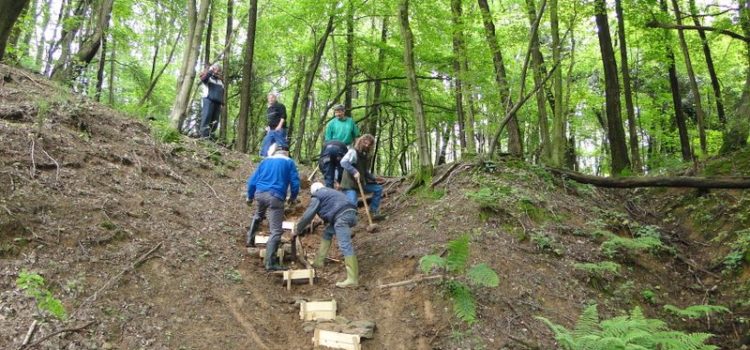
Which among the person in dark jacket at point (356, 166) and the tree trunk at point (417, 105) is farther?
the tree trunk at point (417, 105)

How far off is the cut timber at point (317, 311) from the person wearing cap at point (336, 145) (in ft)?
12.8

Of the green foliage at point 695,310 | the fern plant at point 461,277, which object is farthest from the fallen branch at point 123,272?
the green foliage at point 695,310

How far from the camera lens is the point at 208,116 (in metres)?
12.4

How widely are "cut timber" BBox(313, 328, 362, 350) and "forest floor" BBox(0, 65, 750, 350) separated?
194 millimetres

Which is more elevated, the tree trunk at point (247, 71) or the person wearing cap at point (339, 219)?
the tree trunk at point (247, 71)

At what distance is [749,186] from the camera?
867 cm

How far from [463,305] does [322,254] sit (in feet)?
9.04

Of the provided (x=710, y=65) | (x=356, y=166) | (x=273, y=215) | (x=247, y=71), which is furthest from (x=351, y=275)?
(x=710, y=65)

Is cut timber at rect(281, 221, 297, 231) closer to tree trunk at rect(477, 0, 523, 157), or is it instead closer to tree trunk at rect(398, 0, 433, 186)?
tree trunk at rect(398, 0, 433, 186)

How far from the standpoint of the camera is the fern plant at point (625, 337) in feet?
15.2

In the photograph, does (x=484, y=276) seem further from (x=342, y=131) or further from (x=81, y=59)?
(x=81, y=59)

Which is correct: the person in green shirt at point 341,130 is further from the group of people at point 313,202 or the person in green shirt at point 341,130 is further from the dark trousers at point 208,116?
the dark trousers at point 208,116

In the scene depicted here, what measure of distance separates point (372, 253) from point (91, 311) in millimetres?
4128

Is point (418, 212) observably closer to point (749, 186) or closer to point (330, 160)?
point (330, 160)
